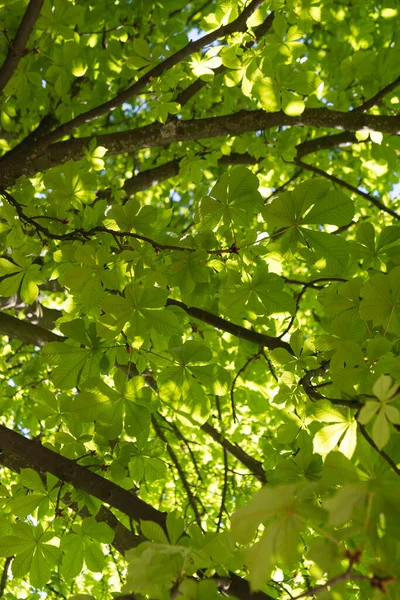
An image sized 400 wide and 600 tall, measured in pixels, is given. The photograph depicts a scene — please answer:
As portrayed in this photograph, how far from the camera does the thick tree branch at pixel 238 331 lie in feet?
7.52

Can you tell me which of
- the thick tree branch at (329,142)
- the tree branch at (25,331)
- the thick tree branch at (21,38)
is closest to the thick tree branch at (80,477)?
the tree branch at (25,331)

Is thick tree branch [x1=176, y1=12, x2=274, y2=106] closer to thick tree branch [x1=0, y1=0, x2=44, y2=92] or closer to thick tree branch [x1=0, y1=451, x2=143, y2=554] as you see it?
thick tree branch [x1=0, y1=0, x2=44, y2=92]

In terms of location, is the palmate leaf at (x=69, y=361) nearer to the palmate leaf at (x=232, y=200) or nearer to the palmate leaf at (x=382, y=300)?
the palmate leaf at (x=232, y=200)

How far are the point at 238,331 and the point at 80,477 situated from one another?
1.04 m

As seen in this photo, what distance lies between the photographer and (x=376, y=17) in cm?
440

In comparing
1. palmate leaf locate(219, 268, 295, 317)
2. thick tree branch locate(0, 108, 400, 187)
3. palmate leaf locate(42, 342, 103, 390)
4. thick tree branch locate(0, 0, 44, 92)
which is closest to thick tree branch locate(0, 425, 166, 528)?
palmate leaf locate(42, 342, 103, 390)

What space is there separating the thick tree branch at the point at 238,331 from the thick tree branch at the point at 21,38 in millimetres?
1461

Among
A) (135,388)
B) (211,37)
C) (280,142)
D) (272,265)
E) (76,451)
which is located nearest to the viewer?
(135,388)

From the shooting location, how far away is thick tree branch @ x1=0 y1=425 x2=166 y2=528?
5.00 feet

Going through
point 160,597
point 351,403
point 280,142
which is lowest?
point 160,597

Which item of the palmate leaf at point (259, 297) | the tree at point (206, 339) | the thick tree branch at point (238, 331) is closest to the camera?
the tree at point (206, 339)

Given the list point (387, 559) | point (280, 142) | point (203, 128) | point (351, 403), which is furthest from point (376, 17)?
point (387, 559)

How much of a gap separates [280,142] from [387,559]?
111 inches

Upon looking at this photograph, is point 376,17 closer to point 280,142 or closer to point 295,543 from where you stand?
point 280,142
